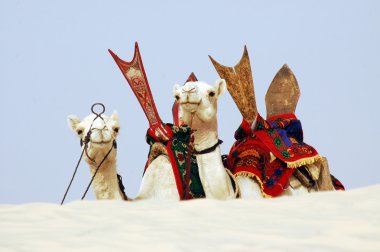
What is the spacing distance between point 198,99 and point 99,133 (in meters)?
0.95

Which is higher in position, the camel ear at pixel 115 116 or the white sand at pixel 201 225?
the camel ear at pixel 115 116

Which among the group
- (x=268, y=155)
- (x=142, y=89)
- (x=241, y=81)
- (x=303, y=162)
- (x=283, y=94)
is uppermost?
(x=142, y=89)

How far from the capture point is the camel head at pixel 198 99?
9.20 meters

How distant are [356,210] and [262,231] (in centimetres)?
80

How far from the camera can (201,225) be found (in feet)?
21.4

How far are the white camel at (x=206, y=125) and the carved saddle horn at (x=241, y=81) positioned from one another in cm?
97

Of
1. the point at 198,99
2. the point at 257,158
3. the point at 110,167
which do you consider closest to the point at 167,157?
the point at 110,167

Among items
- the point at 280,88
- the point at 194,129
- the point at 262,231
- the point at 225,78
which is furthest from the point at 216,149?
the point at 262,231

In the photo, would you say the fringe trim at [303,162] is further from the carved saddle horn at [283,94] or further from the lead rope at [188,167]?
the lead rope at [188,167]

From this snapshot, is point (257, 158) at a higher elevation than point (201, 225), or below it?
below

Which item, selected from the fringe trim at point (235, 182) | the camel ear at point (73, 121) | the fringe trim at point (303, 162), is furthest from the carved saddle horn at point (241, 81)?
the camel ear at point (73, 121)

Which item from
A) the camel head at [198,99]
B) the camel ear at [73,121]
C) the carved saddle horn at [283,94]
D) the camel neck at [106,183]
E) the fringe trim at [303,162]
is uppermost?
the camel head at [198,99]

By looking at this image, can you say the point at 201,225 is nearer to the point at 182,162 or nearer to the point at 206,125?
the point at 206,125

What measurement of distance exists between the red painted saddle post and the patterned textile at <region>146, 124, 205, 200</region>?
94mm
